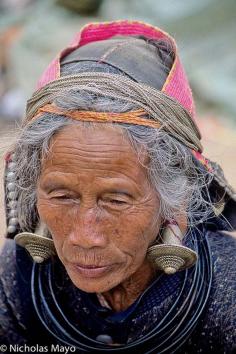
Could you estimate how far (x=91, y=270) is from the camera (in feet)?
7.82

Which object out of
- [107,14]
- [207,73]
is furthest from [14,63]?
[207,73]

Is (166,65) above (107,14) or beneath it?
above

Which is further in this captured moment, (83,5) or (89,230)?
(83,5)

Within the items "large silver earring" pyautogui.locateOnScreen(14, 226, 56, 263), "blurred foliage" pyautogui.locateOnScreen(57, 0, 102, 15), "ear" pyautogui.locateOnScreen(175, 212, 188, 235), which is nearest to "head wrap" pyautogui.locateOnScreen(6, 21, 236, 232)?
"ear" pyautogui.locateOnScreen(175, 212, 188, 235)

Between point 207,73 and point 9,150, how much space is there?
14.3ft

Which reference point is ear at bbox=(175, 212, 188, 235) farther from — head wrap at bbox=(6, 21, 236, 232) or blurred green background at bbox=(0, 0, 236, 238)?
blurred green background at bbox=(0, 0, 236, 238)

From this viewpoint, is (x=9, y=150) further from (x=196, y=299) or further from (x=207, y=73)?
(x=207, y=73)

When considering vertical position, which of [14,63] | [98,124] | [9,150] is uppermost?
[98,124]

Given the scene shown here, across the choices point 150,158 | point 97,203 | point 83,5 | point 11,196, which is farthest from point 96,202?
point 83,5

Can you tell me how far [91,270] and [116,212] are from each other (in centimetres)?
21

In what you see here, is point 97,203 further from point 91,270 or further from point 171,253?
point 171,253

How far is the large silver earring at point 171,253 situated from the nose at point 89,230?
0.24 meters

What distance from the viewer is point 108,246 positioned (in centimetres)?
233

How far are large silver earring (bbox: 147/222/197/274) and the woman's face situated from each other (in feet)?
0.23
